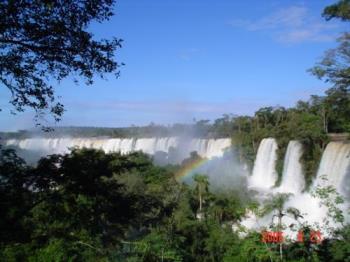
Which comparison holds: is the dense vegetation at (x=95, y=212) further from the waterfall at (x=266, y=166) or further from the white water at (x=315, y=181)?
the waterfall at (x=266, y=166)

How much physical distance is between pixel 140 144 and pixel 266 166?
87.0 ft

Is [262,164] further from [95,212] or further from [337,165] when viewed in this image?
[95,212]

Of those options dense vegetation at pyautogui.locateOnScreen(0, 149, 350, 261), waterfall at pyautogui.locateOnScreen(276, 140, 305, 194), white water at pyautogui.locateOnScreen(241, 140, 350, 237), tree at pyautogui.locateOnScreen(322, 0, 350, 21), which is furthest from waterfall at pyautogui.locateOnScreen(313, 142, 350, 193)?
dense vegetation at pyautogui.locateOnScreen(0, 149, 350, 261)

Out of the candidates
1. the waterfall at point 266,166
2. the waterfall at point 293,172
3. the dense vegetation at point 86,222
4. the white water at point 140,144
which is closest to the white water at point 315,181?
the waterfall at point 293,172

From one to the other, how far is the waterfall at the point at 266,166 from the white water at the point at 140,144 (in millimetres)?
9596

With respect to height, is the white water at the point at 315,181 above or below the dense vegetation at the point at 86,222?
below

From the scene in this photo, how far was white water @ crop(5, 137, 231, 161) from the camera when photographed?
51.3 metres

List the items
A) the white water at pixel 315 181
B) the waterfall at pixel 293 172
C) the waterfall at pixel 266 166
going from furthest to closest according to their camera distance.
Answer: the waterfall at pixel 266 166 < the waterfall at pixel 293 172 < the white water at pixel 315 181

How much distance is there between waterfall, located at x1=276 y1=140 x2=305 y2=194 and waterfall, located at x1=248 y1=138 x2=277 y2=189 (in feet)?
11.6

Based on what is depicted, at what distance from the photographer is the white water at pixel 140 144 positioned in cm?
5134

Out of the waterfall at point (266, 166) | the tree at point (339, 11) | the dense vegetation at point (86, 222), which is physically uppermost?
the tree at point (339, 11)

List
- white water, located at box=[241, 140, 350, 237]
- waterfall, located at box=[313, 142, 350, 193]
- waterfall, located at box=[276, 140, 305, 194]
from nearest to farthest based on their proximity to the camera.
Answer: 1. white water, located at box=[241, 140, 350, 237]
2. waterfall, located at box=[313, 142, 350, 193]
3. waterfall, located at box=[276, 140, 305, 194]

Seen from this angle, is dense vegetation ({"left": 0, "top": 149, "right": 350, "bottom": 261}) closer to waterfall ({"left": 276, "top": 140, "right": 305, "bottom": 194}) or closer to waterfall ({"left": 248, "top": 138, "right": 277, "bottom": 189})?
waterfall ({"left": 276, "top": 140, "right": 305, "bottom": 194})

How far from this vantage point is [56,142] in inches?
2729
